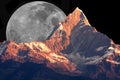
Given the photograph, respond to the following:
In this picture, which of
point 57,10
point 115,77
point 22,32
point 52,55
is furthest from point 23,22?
point 115,77

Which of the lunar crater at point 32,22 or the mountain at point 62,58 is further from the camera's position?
the mountain at point 62,58

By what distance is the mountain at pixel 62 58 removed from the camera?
A: 2867cm

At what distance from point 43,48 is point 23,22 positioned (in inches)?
407

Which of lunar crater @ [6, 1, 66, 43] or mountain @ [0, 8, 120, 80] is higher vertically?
mountain @ [0, 8, 120, 80]

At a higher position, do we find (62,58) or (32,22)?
(62,58)

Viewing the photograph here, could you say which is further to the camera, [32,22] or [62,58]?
[62,58]

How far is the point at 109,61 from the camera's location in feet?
96.6

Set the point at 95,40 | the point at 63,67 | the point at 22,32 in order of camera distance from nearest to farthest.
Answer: the point at 22,32, the point at 63,67, the point at 95,40

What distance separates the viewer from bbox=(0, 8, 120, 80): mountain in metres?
28.7

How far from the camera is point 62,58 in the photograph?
94.8 feet

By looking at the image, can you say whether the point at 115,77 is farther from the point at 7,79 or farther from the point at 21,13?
the point at 21,13

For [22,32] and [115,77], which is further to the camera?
[115,77]

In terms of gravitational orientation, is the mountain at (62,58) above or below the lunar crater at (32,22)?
above

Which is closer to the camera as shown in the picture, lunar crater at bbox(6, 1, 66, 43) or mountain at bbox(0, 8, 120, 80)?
lunar crater at bbox(6, 1, 66, 43)
